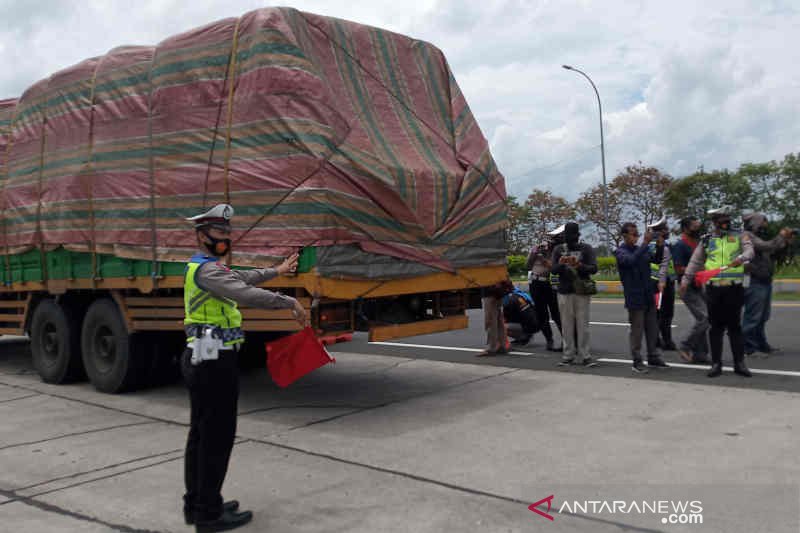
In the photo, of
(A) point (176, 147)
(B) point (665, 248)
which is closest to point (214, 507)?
(A) point (176, 147)

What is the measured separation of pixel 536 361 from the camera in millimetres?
9359

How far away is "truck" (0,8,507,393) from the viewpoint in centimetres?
629

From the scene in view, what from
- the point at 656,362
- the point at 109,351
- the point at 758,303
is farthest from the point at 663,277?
the point at 109,351

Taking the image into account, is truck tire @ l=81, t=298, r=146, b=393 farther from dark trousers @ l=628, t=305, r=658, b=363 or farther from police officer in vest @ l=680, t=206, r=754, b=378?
police officer in vest @ l=680, t=206, r=754, b=378

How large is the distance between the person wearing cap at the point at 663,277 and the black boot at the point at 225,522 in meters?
6.72

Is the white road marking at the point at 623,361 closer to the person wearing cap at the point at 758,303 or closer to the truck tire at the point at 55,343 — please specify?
the person wearing cap at the point at 758,303

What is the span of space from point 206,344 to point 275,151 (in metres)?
2.64

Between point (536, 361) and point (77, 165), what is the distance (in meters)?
5.82

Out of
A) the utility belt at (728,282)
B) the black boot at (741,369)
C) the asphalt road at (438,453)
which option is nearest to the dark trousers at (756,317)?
the asphalt road at (438,453)

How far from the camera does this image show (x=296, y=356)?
565 centimetres

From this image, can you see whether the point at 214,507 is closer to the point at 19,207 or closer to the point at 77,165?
the point at 77,165

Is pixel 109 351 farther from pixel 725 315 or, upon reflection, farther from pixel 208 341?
pixel 725 315

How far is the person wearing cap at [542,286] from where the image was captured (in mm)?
10680

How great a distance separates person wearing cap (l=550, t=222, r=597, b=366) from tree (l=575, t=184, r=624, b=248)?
38.1 meters
